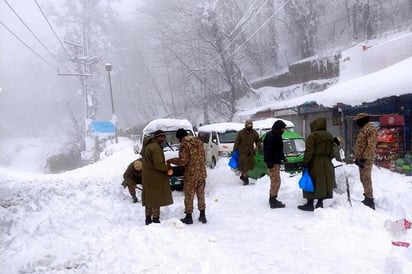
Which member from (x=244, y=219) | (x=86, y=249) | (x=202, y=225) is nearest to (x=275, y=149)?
(x=244, y=219)

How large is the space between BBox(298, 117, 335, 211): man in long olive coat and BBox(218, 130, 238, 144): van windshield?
8.57 meters

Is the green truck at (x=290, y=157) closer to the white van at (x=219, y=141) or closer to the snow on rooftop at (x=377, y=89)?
the snow on rooftop at (x=377, y=89)

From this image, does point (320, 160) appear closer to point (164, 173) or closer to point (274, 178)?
point (274, 178)

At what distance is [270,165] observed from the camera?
7.24m

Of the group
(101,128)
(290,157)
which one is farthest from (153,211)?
(101,128)

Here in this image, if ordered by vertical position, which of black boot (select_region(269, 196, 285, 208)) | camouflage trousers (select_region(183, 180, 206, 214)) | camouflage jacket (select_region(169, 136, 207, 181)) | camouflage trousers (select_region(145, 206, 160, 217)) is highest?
camouflage jacket (select_region(169, 136, 207, 181))

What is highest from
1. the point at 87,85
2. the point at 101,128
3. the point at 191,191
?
the point at 87,85

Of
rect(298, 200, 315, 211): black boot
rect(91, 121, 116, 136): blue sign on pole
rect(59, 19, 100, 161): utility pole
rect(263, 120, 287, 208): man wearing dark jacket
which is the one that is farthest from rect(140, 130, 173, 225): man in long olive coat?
rect(59, 19, 100, 161): utility pole

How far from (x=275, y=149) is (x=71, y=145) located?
2242 inches

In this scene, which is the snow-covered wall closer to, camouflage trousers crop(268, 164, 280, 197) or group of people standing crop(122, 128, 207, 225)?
camouflage trousers crop(268, 164, 280, 197)

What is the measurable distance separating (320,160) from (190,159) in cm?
254

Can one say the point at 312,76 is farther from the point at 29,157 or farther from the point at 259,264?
the point at 29,157

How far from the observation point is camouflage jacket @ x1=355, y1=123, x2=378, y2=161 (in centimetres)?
645

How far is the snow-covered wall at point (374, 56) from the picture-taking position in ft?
42.4
